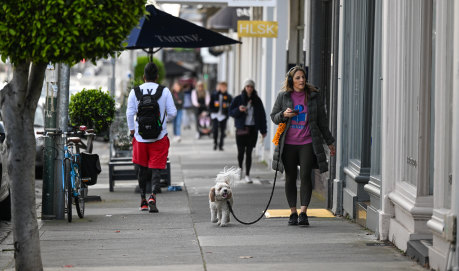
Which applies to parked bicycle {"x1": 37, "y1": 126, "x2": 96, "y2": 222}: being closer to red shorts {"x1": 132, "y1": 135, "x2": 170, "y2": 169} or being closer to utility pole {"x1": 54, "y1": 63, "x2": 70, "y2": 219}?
utility pole {"x1": 54, "y1": 63, "x2": 70, "y2": 219}

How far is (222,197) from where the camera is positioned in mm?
10984

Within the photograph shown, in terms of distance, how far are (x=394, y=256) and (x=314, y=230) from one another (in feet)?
6.37

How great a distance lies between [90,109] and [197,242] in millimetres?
4644

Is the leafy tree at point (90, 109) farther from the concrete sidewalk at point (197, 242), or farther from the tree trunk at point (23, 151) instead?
the tree trunk at point (23, 151)

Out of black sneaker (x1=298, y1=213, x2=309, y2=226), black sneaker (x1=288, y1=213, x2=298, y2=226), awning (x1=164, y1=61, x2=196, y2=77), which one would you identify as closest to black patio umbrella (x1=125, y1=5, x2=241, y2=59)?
black sneaker (x1=288, y1=213, x2=298, y2=226)

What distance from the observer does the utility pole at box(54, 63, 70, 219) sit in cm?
1193

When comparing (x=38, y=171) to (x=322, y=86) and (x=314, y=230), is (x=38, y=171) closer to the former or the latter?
(x=322, y=86)

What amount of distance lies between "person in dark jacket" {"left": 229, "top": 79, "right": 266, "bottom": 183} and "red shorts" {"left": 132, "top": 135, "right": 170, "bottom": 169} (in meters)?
3.82

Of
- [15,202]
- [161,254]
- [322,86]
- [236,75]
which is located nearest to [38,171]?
[322,86]

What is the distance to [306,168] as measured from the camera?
11031mm

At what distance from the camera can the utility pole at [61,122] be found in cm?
1193

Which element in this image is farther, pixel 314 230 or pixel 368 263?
pixel 314 230

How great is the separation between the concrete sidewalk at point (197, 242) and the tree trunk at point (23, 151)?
0.77 m

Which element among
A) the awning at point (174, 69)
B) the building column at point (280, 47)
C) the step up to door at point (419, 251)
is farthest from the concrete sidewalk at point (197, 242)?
the awning at point (174, 69)
